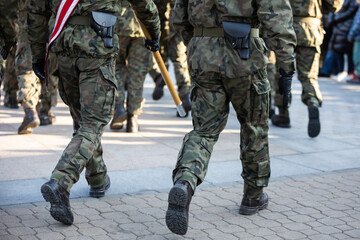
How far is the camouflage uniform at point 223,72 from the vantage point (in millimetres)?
4527

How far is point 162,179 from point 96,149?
3.66 ft

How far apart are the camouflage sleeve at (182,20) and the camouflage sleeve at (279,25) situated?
0.60 meters

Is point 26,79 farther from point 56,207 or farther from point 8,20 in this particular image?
point 56,207

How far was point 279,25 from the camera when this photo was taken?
4.51m

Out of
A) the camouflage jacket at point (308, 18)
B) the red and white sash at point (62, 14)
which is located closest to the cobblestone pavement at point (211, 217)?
the red and white sash at point (62, 14)

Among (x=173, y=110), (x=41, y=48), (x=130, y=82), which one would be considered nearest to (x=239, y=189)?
(x=41, y=48)

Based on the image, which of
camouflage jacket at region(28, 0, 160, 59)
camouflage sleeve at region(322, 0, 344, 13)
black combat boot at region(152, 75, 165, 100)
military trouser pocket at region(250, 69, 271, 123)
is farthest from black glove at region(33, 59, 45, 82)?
black combat boot at region(152, 75, 165, 100)

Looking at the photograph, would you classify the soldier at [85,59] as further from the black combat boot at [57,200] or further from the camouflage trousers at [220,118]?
the camouflage trousers at [220,118]

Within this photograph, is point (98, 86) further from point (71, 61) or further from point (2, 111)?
point (2, 111)

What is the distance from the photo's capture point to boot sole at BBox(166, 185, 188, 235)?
4.17 meters

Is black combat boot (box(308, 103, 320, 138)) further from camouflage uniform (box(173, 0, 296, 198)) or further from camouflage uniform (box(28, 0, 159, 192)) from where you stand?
camouflage uniform (box(28, 0, 159, 192))

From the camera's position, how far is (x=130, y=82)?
7.97 metres

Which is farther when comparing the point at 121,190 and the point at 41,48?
the point at 121,190

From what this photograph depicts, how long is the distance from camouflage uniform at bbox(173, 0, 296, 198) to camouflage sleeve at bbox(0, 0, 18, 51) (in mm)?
1534
